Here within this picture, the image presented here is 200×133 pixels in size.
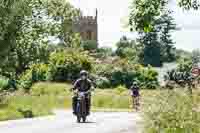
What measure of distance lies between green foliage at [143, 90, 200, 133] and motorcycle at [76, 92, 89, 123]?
8.77 m

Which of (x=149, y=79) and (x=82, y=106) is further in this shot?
(x=149, y=79)

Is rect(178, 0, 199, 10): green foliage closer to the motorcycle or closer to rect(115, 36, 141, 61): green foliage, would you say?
the motorcycle

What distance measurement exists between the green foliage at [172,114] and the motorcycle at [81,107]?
8774 millimetres

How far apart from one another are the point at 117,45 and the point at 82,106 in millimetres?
107803

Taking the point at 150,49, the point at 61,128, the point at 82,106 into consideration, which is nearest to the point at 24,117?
the point at 82,106

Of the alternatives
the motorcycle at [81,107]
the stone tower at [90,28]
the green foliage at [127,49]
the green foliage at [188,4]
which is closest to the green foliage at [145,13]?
the green foliage at [188,4]

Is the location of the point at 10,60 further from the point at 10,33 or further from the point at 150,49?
the point at 150,49

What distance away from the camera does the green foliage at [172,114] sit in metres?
14.8

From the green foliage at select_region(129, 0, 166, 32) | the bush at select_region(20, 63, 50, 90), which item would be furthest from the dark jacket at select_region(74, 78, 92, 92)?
the bush at select_region(20, 63, 50, 90)

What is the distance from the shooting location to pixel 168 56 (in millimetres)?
132375

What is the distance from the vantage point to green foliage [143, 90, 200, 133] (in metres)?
14.8

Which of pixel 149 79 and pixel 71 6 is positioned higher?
pixel 71 6

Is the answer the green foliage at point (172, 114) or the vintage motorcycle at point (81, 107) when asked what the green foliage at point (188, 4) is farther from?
the vintage motorcycle at point (81, 107)

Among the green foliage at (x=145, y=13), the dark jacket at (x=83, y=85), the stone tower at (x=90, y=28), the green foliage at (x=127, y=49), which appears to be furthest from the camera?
the stone tower at (x=90, y=28)
